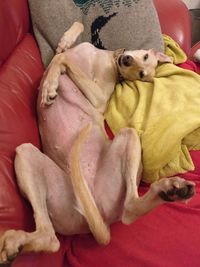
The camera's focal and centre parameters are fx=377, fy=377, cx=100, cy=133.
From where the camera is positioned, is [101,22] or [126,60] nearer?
[126,60]

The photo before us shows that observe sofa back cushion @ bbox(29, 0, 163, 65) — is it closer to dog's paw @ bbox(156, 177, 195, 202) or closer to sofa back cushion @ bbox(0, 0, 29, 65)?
sofa back cushion @ bbox(0, 0, 29, 65)

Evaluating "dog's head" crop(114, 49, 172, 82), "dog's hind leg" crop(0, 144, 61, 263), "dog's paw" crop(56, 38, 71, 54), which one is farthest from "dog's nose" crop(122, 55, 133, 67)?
"dog's hind leg" crop(0, 144, 61, 263)

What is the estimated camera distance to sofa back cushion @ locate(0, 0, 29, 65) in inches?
59.2

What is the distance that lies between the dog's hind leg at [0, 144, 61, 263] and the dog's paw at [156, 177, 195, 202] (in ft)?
1.20

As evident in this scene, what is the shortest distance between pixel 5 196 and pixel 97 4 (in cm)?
103

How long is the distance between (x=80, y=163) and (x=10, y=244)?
0.45 meters

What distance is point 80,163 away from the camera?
1378mm

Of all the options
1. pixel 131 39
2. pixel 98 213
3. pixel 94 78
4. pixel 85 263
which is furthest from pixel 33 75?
pixel 85 263

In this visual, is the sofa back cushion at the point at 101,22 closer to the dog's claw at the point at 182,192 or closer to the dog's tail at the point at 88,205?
the dog's tail at the point at 88,205

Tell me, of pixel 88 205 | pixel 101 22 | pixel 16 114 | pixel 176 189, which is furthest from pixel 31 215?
pixel 101 22

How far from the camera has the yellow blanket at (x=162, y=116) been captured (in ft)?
4.73

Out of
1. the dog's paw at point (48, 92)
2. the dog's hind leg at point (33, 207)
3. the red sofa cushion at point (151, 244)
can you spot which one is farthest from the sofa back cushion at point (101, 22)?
the red sofa cushion at point (151, 244)

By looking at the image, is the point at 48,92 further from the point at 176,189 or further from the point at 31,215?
the point at 176,189

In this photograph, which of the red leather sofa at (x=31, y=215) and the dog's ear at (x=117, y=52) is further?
the dog's ear at (x=117, y=52)
